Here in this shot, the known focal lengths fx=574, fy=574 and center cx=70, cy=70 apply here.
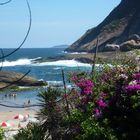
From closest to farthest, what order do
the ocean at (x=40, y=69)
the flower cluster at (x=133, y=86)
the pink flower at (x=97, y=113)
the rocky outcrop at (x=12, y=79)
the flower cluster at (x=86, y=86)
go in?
the flower cluster at (x=133, y=86) < the pink flower at (x=97, y=113) < the flower cluster at (x=86, y=86) < the ocean at (x=40, y=69) < the rocky outcrop at (x=12, y=79)

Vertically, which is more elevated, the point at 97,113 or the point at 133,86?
the point at 133,86

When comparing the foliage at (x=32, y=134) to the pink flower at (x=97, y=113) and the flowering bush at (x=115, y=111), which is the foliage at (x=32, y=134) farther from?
the pink flower at (x=97, y=113)

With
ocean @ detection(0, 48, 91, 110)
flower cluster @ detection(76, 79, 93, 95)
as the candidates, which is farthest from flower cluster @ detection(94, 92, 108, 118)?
ocean @ detection(0, 48, 91, 110)

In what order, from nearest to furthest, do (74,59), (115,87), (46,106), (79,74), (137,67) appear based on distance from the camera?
(115,87), (137,67), (79,74), (46,106), (74,59)

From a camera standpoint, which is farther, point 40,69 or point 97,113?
point 40,69

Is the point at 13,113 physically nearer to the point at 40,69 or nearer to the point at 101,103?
the point at 101,103

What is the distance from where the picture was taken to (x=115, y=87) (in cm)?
1123

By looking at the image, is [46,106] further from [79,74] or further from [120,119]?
[120,119]

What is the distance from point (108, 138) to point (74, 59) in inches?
5682

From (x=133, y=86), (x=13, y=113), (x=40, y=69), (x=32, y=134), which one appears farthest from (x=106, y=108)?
(x=40, y=69)

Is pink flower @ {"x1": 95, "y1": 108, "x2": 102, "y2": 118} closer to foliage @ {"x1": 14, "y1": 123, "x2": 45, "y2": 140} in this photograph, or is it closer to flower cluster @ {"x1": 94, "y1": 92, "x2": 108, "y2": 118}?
flower cluster @ {"x1": 94, "y1": 92, "x2": 108, "y2": 118}

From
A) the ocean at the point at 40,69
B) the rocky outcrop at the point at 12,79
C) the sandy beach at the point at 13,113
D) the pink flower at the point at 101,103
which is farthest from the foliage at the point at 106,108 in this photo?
the ocean at the point at 40,69

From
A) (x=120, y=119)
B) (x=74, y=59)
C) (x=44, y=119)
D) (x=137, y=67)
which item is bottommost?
(x=74, y=59)

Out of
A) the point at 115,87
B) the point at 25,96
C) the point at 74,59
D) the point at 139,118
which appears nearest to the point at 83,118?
the point at 115,87
